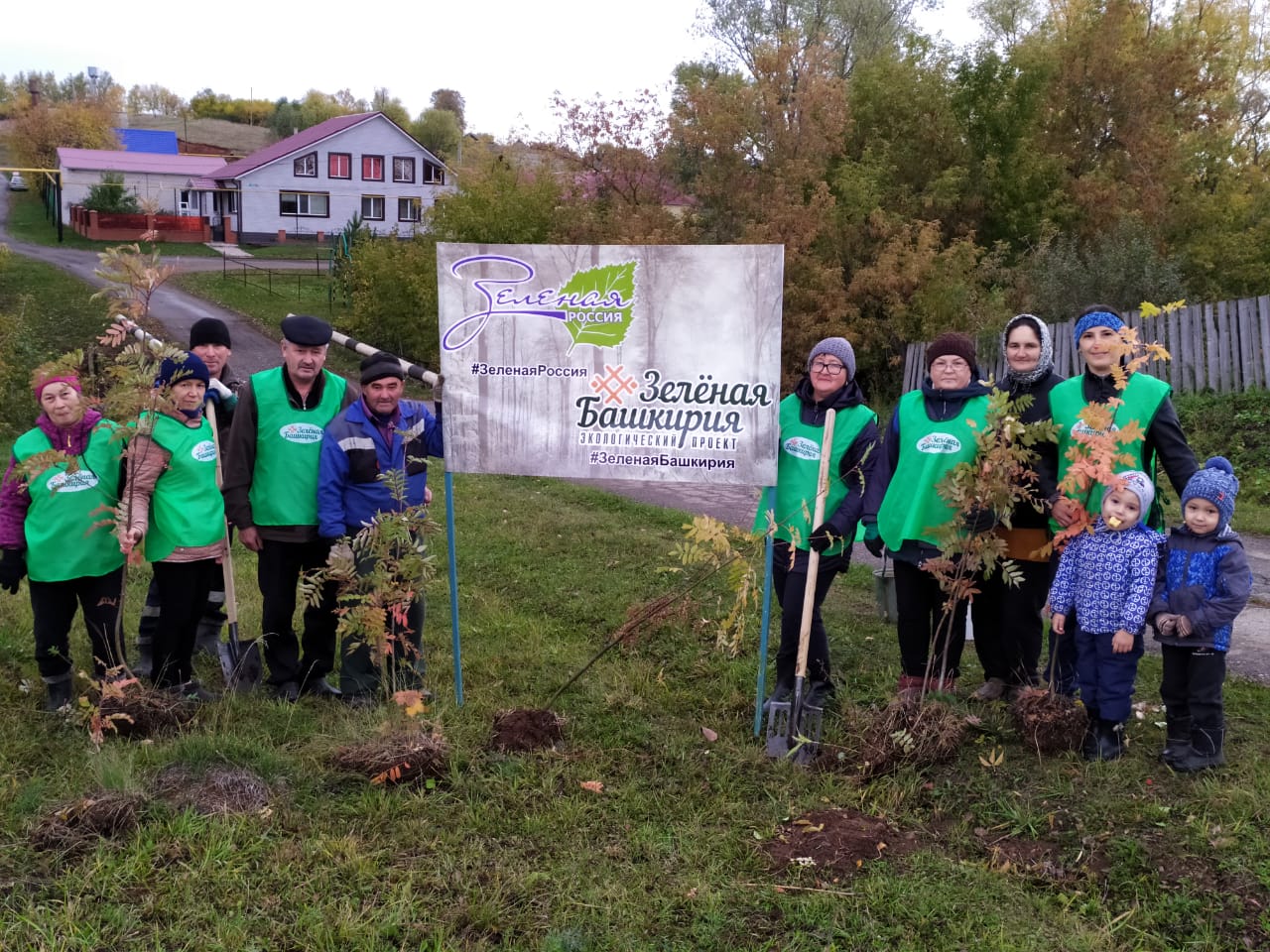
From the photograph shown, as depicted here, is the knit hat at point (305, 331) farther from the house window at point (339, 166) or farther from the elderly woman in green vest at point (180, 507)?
the house window at point (339, 166)

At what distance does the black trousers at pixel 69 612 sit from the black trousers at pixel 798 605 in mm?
3243

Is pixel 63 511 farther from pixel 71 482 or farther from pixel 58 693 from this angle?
pixel 58 693

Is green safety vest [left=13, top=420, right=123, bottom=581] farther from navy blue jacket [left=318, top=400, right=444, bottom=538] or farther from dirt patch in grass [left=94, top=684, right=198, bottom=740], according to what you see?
navy blue jacket [left=318, top=400, right=444, bottom=538]

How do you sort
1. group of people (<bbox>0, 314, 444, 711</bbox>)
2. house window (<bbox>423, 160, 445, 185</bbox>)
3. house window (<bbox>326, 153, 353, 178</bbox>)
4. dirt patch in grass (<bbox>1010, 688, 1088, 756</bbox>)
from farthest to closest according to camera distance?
1. house window (<bbox>423, 160, 445, 185</bbox>)
2. house window (<bbox>326, 153, 353, 178</bbox>)
3. group of people (<bbox>0, 314, 444, 711</bbox>)
4. dirt patch in grass (<bbox>1010, 688, 1088, 756</bbox>)

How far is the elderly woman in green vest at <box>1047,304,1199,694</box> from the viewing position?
471cm

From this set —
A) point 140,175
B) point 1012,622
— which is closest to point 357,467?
point 1012,622

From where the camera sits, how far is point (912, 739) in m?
4.64

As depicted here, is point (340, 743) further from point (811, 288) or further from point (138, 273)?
point (811, 288)

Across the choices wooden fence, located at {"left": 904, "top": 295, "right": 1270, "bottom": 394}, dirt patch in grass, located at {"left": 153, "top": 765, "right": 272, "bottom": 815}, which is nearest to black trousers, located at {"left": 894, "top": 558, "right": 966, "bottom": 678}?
dirt patch in grass, located at {"left": 153, "top": 765, "right": 272, "bottom": 815}

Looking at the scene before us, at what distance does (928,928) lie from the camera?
3617 millimetres

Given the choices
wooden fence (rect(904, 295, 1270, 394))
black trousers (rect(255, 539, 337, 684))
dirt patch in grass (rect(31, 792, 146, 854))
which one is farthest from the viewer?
wooden fence (rect(904, 295, 1270, 394))

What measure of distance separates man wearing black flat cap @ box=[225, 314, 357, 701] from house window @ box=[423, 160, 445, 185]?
5060cm

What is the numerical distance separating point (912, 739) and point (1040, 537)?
1245 millimetres

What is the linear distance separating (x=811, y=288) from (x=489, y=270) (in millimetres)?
12383
